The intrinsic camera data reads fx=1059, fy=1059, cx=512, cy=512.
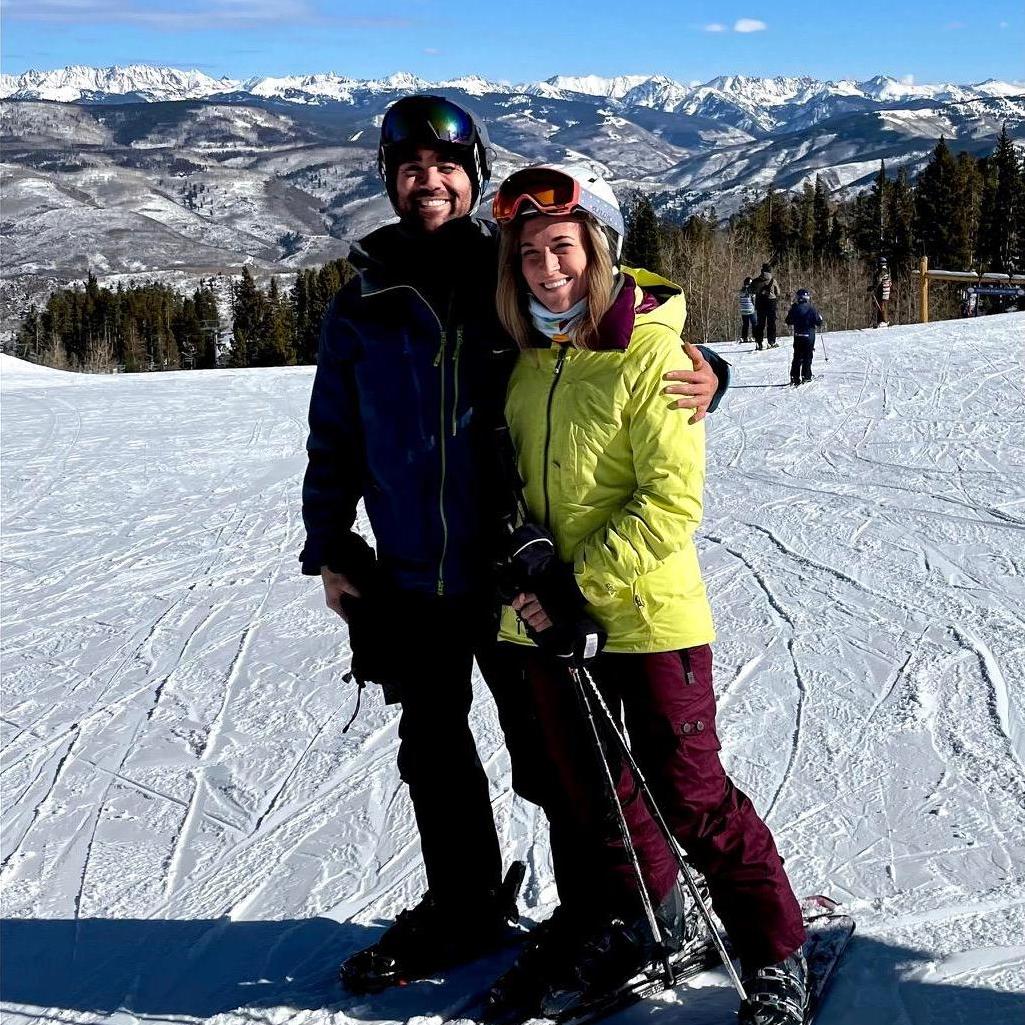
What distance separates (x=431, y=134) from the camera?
7.60 feet

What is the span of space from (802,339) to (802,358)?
0.24 metres

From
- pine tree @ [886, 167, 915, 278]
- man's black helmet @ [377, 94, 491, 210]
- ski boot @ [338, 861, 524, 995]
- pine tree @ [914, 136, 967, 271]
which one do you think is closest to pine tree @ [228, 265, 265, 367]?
pine tree @ [886, 167, 915, 278]

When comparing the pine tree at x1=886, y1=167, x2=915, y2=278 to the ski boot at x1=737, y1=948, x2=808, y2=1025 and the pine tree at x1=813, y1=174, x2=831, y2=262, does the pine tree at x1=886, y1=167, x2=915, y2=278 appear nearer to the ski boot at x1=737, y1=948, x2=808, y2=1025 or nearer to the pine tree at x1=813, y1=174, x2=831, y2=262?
the pine tree at x1=813, y1=174, x2=831, y2=262

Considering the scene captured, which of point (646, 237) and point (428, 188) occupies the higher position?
point (646, 237)

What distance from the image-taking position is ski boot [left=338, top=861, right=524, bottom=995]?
2693 mm

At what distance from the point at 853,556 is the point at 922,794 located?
2966mm

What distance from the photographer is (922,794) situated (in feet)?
11.4

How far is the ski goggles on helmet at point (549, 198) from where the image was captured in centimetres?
213

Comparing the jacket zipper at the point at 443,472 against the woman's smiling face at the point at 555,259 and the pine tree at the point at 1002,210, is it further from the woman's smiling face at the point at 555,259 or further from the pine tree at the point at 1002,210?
the pine tree at the point at 1002,210

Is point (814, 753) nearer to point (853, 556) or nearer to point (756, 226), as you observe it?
point (853, 556)

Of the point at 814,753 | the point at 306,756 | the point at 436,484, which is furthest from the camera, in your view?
the point at 306,756

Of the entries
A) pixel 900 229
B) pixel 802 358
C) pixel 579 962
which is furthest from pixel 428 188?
pixel 900 229

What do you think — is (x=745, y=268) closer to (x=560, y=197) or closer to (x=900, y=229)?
(x=900, y=229)

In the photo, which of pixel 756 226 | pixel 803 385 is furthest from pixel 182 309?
pixel 803 385
